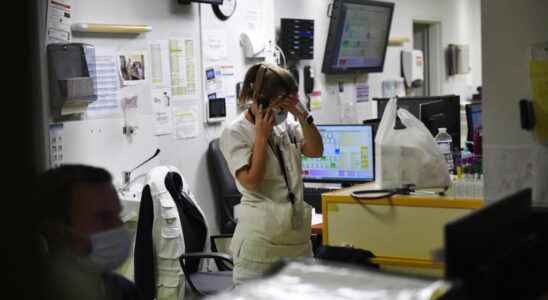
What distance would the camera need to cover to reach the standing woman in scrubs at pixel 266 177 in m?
3.09

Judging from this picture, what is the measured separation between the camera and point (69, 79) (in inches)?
159

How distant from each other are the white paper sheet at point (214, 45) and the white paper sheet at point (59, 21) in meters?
1.32

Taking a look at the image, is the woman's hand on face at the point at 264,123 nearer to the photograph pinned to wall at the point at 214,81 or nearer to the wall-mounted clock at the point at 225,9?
the photograph pinned to wall at the point at 214,81

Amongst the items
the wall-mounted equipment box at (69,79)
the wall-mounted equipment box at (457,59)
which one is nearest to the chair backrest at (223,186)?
the wall-mounted equipment box at (69,79)

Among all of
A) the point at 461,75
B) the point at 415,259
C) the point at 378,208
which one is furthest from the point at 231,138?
the point at 461,75

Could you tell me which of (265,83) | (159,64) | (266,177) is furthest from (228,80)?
(266,177)

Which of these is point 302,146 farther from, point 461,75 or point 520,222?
point 461,75

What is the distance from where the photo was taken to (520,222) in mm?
1612

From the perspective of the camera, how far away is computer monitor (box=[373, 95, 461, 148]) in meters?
4.52

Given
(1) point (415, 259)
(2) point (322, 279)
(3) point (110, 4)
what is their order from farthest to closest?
(3) point (110, 4) < (1) point (415, 259) < (2) point (322, 279)

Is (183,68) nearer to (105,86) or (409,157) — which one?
(105,86)

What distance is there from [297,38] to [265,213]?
3.47 meters

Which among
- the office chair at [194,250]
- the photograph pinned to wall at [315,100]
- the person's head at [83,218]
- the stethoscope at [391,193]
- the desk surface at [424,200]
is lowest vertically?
the office chair at [194,250]

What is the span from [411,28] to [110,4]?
15.9 feet
